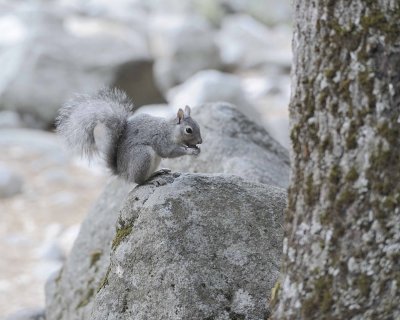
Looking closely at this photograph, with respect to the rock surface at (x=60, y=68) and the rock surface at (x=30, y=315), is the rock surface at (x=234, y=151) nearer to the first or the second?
the rock surface at (x=30, y=315)

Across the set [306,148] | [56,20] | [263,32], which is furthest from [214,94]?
[263,32]

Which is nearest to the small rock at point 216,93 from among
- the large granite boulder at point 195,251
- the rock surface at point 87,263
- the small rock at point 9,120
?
the small rock at point 9,120

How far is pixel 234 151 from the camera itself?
4871 millimetres

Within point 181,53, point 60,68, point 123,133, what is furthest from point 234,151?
point 181,53

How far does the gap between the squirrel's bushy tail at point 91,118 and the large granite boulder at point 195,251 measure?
1.48 feet

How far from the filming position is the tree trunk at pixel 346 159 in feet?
7.72

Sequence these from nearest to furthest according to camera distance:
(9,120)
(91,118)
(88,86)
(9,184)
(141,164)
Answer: (141,164) → (91,118) → (9,184) → (9,120) → (88,86)

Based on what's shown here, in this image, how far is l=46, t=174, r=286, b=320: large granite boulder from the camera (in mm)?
3270

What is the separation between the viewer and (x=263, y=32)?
20.8m

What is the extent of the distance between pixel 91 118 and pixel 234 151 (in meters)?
1.17

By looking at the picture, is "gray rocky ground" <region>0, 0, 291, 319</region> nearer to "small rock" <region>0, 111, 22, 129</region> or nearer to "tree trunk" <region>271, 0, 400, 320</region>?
"small rock" <region>0, 111, 22, 129</region>

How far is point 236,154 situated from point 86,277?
1187 millimetres

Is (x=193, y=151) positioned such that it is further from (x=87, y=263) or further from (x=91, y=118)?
(x=87, y=263)

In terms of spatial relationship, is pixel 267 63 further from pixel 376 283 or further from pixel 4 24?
pixel 376 283
